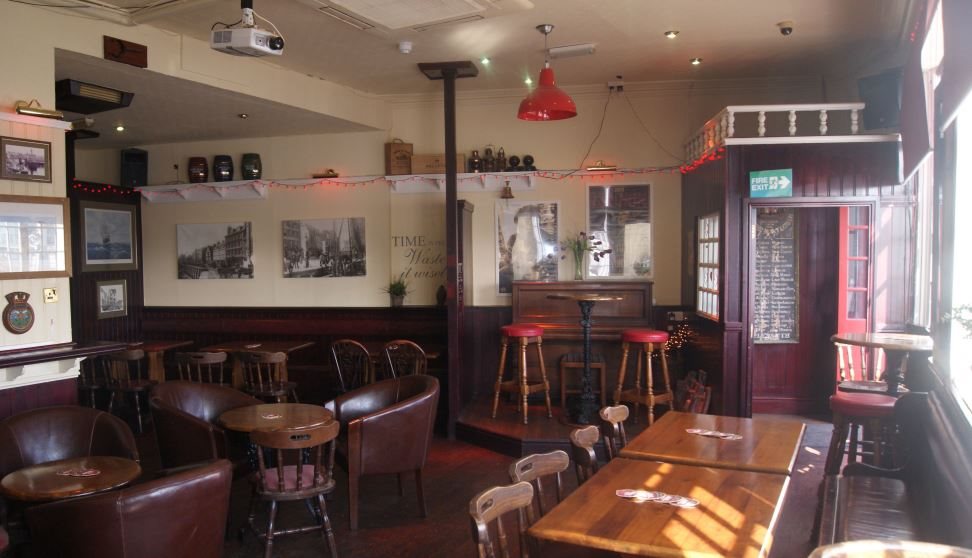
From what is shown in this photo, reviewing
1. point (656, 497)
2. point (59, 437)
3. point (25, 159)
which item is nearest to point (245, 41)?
point (25, 159)

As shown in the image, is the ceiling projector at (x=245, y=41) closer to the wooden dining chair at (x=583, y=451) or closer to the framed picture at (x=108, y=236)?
the wooden dining chair at (x=583, y=451)

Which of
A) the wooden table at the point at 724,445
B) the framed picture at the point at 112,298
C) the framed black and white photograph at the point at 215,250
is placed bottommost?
the wooden table at the point at 724,445

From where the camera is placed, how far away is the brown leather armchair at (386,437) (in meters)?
4.63

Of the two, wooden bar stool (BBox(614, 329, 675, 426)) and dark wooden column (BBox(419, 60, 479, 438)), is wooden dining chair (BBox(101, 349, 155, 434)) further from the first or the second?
wooden bar stool (BBox(614, 329, 675, 426))

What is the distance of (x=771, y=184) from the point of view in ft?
20.6

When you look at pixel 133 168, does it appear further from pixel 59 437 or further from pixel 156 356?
pixel 59 437

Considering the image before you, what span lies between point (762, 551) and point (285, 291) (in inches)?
282

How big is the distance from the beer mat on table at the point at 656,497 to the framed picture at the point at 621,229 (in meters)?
5.02

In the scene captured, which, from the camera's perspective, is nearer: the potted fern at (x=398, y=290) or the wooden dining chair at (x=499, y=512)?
the wooden dining chair at (x=499, y=512)

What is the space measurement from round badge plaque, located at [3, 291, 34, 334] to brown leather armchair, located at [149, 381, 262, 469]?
908 millimetres

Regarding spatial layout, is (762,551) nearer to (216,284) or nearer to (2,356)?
(2,356)

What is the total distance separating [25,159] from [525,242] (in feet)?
15.7

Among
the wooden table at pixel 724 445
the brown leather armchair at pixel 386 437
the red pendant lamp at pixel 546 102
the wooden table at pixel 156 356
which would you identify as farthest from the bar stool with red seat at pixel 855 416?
the wooden table at pixel 156 356

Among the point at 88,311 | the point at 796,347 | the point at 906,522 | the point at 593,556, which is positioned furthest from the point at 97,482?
the point at 796,347
